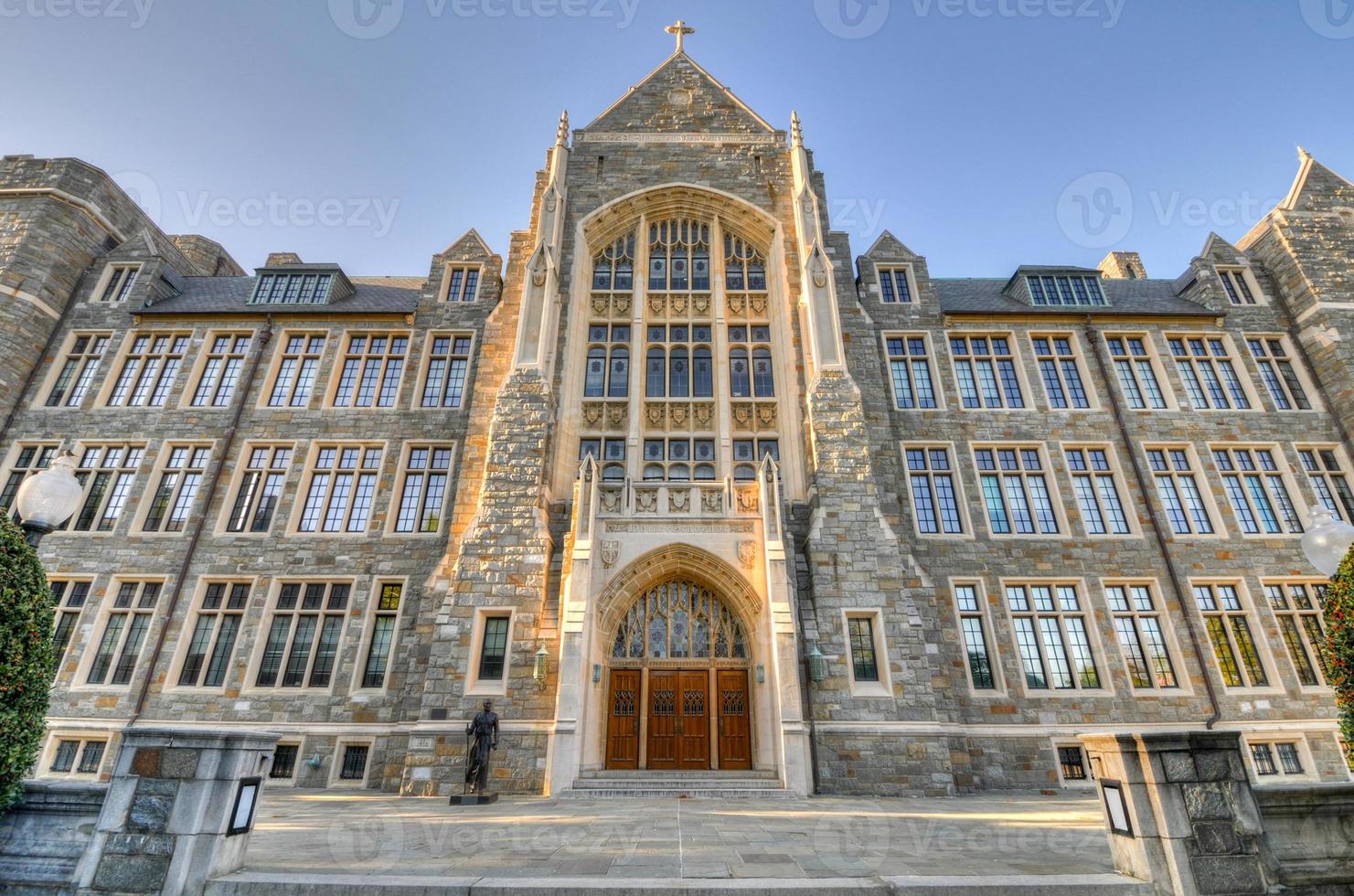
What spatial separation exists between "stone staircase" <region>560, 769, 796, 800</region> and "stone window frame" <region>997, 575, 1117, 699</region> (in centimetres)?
753

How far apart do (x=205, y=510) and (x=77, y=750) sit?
6.12 metres

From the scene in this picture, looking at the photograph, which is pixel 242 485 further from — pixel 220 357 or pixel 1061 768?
pixel 1061 768

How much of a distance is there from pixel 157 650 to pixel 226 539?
305 centimetres

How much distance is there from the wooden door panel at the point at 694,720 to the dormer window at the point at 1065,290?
656 inches

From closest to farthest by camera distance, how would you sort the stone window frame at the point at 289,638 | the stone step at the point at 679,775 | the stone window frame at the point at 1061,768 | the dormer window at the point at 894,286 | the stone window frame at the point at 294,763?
the stone step at the point at 679,775
the stone window frame at the point at 1061,768
the stone window frame at the point at 294,763
the stone window frame at the point at 289,638
the dormer window at the point at 894,286

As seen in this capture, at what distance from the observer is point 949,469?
17922mm

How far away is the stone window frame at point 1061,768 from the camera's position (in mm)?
14242

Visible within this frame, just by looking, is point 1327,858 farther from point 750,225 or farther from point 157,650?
point 157,650


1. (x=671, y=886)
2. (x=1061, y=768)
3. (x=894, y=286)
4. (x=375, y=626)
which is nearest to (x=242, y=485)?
(x=375, y=626)

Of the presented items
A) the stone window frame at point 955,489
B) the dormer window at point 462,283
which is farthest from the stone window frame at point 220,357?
the stone window frame at point 955,489

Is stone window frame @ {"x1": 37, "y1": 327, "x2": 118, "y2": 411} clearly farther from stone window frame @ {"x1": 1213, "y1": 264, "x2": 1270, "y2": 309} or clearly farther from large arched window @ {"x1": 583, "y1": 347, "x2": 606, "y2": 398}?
stone window frame @ {"x1": 1213, "y1": 264, "x2": 1270, "y2": 309}

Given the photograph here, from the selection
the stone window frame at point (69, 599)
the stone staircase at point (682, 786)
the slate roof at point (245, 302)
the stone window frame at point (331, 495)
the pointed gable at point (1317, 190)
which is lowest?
the stone staircase at point (682, 786)

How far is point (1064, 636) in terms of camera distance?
16.0 meters

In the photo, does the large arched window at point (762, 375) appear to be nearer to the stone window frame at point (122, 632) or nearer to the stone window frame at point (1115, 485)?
the stone window frame at point (1115, 485)
